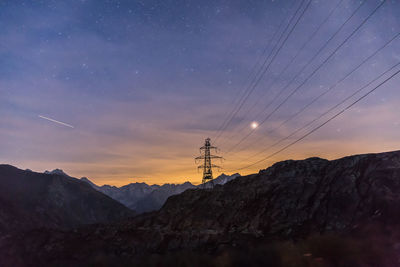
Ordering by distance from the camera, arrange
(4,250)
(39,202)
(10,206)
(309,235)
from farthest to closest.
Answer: (39,202) → (10,206) → (4,250) → (309,235)

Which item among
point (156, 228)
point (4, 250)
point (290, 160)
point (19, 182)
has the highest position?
point (19, 182)

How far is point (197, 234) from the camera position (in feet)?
202

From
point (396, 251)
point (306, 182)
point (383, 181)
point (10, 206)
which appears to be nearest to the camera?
point (396, 251)

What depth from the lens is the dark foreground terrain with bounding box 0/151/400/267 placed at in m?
41.4

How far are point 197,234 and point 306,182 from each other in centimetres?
2750

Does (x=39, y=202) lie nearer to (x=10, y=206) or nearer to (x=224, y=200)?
(x=10, y=206)

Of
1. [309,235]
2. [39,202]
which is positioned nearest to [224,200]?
[309,235]

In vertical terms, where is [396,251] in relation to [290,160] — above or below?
below

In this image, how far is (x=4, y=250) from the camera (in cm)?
8550

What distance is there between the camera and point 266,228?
55.9m

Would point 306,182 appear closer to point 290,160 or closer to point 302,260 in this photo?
point 290,160

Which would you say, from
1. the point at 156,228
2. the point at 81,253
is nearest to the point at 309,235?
the point at 156,228

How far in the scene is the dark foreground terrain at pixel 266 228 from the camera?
41406 mm

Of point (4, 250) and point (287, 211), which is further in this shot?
point (4, 250)
